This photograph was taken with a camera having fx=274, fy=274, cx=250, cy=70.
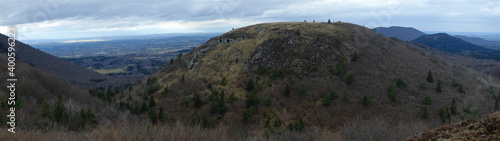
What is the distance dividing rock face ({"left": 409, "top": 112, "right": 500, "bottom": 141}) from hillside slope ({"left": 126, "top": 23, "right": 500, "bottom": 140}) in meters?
14.5

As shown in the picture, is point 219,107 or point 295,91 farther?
point 295,91

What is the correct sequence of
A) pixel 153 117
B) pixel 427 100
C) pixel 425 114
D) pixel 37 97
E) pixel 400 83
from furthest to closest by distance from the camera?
pixel 400 83 → pixel 427 100 → pixel 37 97 → pixel 425 114 → pixel 153 117

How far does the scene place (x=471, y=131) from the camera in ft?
43.1

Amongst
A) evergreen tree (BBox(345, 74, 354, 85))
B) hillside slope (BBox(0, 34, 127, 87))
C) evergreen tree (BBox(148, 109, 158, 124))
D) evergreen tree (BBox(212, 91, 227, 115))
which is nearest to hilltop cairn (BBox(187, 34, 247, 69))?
Result: evergreen tree (BBox(212, 91, 227, 115))

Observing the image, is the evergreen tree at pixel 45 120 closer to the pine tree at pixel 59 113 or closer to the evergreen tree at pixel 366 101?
the pine tree at pixel 59 113

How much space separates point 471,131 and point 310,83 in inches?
1611

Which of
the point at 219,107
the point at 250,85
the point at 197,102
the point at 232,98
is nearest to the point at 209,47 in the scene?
the point at 250,85

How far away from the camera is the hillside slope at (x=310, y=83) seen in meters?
44.7

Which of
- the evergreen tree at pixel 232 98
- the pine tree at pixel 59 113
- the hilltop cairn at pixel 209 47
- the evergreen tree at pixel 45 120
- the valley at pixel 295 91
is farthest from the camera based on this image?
the hilltop cairn at pixel 209 47

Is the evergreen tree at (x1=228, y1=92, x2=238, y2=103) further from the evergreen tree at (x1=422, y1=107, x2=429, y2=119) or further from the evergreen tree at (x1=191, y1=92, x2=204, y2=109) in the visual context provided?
the evergreen tree at (x1=422, y1=107, x2=429, y2=119)

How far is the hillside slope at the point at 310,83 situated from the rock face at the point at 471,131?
569 inches

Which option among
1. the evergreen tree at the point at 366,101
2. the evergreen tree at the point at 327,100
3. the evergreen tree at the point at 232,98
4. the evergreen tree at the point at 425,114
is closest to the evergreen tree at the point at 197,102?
the evergreen tree at the point at 232,98

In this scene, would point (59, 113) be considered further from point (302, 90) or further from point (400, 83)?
point (400, 83)

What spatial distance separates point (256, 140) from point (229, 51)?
50.0m
